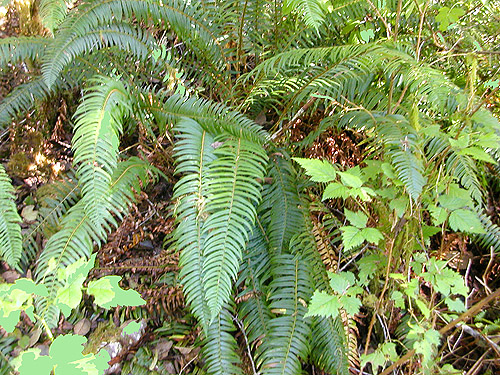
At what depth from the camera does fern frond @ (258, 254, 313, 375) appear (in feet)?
5.59

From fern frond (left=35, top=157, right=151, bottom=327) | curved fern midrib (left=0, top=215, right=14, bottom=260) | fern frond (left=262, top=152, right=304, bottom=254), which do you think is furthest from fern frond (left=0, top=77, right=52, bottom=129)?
fern frond (left=262, top=152, right=304, bottom=254)

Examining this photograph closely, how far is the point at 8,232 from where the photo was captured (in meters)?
1.85

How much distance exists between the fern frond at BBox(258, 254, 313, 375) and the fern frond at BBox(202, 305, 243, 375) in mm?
133

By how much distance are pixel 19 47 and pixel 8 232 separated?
1006mm

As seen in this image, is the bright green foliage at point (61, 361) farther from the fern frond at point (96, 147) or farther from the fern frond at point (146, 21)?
the fern frond at point (146, 21)

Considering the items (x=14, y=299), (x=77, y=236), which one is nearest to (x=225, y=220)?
(x=77, y=236)

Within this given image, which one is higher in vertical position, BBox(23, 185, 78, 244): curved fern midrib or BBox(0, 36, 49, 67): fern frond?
BBox(0, 36, 49, 67): fern frond

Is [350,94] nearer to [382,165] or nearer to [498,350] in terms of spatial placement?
[382,165]

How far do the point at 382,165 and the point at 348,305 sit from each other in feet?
1.93

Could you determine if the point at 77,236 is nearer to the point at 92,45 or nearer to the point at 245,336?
the point at 245,336

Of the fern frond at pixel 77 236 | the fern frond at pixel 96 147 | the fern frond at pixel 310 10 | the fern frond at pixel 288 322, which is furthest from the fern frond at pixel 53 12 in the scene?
the fern frond at pixel 288 322

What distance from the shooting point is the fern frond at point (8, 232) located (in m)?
1.82

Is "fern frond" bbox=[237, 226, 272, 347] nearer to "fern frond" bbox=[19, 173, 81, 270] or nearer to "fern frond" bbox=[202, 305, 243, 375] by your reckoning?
"fern frond" bbox=[202, 305, 243, 375]

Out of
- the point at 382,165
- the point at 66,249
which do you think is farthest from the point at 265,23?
the point at 66,249
